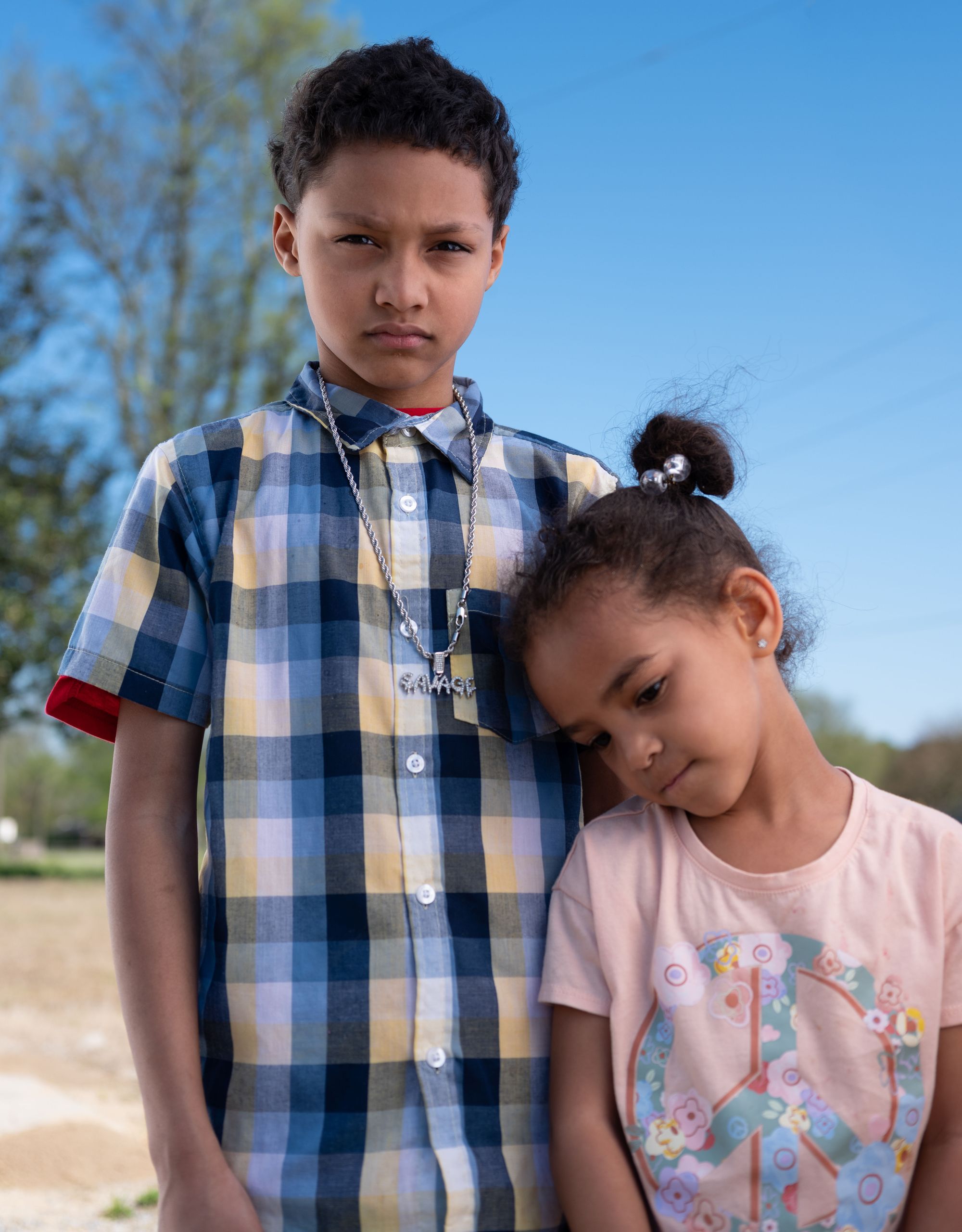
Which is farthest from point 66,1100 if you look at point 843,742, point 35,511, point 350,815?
point 843,742

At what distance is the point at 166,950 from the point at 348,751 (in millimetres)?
307

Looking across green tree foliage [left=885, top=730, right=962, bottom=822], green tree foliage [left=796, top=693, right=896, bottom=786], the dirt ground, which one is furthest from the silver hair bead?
green tree foliage [left=796, top=693, right=896, bottom=786]

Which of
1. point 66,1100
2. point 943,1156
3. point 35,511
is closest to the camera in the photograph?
point 943,1156

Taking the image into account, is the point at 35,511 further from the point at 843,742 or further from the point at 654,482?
the point at 843,742

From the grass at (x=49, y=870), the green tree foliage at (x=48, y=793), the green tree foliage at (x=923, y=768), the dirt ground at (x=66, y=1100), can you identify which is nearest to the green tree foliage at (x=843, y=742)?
the green tree foliage at (x=923, y=768)

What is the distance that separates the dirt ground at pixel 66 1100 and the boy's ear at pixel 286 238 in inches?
119

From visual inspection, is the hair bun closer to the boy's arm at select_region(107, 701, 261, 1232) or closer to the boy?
the boy

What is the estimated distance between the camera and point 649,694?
1389 mm

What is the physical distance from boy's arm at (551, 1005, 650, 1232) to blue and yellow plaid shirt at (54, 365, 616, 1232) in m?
0.05

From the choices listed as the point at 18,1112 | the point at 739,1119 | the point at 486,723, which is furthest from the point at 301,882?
the point at 18,1112

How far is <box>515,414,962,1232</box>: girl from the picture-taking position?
4.14 feet

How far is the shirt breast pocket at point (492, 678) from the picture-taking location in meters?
1.50

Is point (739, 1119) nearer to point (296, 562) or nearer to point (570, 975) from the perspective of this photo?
point (570, 975)

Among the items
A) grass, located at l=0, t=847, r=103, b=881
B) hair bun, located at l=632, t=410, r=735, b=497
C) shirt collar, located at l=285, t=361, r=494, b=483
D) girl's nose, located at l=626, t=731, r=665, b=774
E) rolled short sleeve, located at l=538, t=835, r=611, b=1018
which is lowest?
grass, located at l=0, t=847, r=103, b=881
